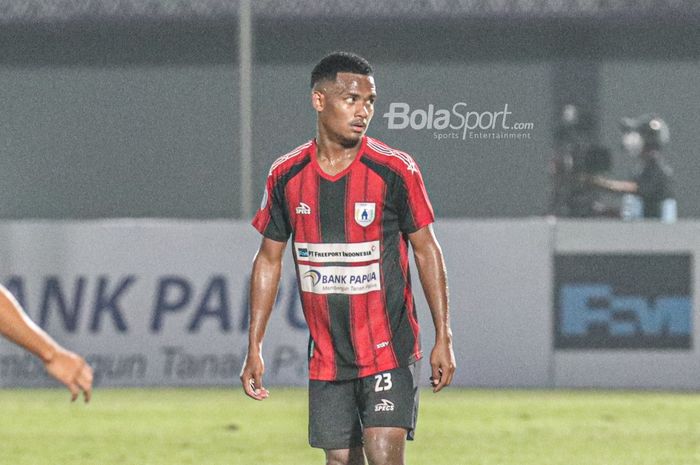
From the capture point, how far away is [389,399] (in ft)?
20.8

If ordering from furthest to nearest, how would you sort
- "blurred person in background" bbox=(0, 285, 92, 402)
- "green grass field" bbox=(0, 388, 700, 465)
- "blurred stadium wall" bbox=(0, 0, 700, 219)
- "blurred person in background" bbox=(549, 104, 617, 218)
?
"blurred stadium wall" bbox=(0, 0, 700, 219)
"blurred person in background" bbox=(549, 104, 617, 218)
"green grass field" bbox=(0, 388, 700, 465)
"blurred person in background" bbox=(0, 285, 92, 402)

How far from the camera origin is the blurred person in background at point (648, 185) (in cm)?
1341

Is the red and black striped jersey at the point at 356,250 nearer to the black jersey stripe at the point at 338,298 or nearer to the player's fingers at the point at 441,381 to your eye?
the black jersey stripe at the point at 338,298

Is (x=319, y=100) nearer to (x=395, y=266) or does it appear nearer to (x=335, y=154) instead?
(x=335, y=154)

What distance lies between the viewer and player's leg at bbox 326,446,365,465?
21.2 ft

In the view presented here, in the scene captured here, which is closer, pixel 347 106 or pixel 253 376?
pixel 347 106

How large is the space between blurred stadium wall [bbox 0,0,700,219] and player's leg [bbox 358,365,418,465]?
20.5 ft

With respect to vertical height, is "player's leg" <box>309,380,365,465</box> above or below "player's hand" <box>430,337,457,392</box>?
below

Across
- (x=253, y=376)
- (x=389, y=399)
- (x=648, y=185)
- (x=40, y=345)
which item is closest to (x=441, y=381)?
(x=389, y=399)

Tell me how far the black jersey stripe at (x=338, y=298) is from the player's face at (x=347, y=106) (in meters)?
0.18

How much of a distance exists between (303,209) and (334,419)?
0.81 m

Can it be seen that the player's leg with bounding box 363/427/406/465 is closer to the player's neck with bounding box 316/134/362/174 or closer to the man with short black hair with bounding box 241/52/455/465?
the man with short black hair with bounding box 241/52/455/465

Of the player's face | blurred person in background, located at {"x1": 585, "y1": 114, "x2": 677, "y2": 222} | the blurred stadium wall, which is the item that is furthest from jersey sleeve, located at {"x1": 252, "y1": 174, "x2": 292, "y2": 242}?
blurred person in background, located at {"x1": 585, "y1": 114, "x2": 677, "y2": 222}

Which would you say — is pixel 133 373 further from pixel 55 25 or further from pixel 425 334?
pixel 55 25
